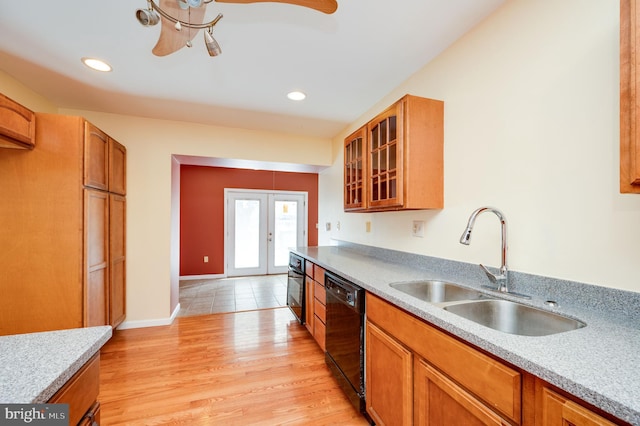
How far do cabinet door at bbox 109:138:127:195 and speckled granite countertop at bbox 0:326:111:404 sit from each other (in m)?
2.15

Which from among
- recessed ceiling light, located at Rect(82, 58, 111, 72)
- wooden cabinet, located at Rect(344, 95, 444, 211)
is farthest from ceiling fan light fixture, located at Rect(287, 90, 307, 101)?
recessed ceiling light, located at Rect(82, 58, 111, 72)

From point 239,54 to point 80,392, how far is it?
1.99 m

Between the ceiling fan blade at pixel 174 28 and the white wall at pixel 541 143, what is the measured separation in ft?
5.10

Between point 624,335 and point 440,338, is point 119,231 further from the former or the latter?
point 624,335

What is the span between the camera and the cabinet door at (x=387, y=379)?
4.03 feet

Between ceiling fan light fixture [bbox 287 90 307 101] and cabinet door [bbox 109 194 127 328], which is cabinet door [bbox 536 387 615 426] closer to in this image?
ceiling fan light fixture [bbox 287 90 307 101]

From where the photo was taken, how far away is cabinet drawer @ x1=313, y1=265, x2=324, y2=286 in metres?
2.32

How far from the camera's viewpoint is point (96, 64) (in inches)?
79.4

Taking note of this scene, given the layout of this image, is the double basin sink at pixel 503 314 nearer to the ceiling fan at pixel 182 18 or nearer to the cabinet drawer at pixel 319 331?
the cabinet drawer at pixel 319 331

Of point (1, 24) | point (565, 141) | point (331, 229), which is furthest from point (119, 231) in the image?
point (565, 141)

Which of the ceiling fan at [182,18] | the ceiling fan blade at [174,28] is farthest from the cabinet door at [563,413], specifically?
the ceiling fan blade at [174,28]

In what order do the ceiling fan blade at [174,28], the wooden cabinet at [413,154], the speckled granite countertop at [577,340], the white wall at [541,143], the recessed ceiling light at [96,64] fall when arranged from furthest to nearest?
the recessed ceiling light at [96,64]
the wooden cabinet at [413,154]
the ceiling fan blade at [174,28]
the white wall at [541,143]
the speckled granite countertop at [577,340]

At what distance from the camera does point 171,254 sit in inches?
127

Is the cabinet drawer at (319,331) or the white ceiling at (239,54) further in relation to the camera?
the cabinet drawer at (319,331)
